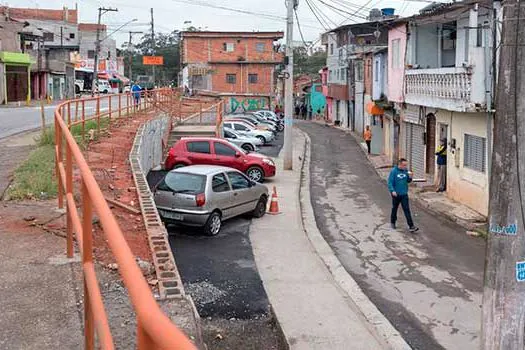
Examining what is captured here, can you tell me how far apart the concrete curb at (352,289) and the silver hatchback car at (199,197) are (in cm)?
221

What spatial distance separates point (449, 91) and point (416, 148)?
26.5ft

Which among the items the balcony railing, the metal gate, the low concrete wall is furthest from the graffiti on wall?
the balcony railing

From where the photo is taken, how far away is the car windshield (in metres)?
15.4

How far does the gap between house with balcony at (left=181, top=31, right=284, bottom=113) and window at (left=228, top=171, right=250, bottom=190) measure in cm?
4933

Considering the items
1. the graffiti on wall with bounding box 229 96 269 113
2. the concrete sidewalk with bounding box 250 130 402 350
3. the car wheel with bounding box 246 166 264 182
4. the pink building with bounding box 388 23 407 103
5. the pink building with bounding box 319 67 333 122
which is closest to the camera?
the concrete sidewalk with bounding box 250 130 402 350

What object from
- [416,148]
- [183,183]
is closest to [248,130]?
[416,148]

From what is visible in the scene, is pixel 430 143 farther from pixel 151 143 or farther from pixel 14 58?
pixel 14 58

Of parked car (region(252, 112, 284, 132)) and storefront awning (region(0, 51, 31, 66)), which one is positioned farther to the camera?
parked car (region(252, 112, 284, 132))

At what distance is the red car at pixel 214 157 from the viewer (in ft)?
78.6

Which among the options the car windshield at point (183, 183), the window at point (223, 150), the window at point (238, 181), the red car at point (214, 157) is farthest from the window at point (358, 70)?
the car windshield at point (183, 183)

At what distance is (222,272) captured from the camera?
482 inches

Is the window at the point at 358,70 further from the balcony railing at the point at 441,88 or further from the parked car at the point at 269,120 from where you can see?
the balcony railing at the point at 441,88

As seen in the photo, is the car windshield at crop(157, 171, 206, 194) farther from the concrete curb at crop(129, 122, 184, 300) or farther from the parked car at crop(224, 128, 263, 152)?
the parked car at crop(224, 128, 263, 152)

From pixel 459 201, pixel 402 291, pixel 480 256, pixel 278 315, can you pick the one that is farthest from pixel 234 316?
pixel 459 201
